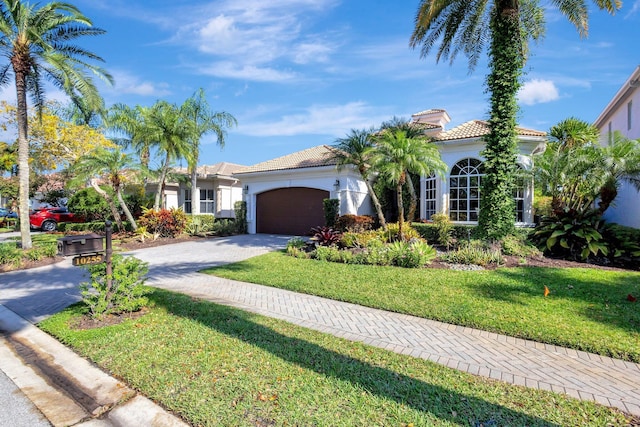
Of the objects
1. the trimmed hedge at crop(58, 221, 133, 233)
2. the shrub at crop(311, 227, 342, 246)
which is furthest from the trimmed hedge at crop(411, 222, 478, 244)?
the trimmed hedge at crop(58, 221, 133, 233)

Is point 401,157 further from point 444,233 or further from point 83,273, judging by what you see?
point 83,273

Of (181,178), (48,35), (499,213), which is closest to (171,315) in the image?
(499,213)

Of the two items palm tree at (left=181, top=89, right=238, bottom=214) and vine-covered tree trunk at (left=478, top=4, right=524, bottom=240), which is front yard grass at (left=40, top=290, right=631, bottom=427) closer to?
vine-covered tree trunk at (left=478, top=4, right=524, bottom=240)

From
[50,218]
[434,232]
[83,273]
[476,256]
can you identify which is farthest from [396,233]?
[50,218]

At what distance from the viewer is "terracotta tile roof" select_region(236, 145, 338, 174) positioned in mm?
17164

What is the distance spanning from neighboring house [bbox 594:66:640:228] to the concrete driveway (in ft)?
43.5

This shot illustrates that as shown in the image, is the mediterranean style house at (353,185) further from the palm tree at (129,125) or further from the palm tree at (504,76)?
the palm tree at (129,125)

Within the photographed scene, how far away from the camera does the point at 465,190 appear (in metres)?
15.1

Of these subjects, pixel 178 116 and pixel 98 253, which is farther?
pixel 178 116

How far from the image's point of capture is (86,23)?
13375 mm

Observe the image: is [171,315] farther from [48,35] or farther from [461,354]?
[48,35]

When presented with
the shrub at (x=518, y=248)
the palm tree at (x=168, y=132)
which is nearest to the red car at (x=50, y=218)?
the palm tree at (x=168, y=132)

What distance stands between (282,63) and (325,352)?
1133 centimetres

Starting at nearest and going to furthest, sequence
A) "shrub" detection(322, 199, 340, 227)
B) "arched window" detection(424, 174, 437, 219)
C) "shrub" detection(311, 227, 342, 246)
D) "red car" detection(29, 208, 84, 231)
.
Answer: "shrub" detection(311, 227, 342, 246) → "shrub" detection(322, 199, 340, 227) → "arched window" detection(424, 174, 437, 219) → "red car" detection(29, 208, 84, 231)
